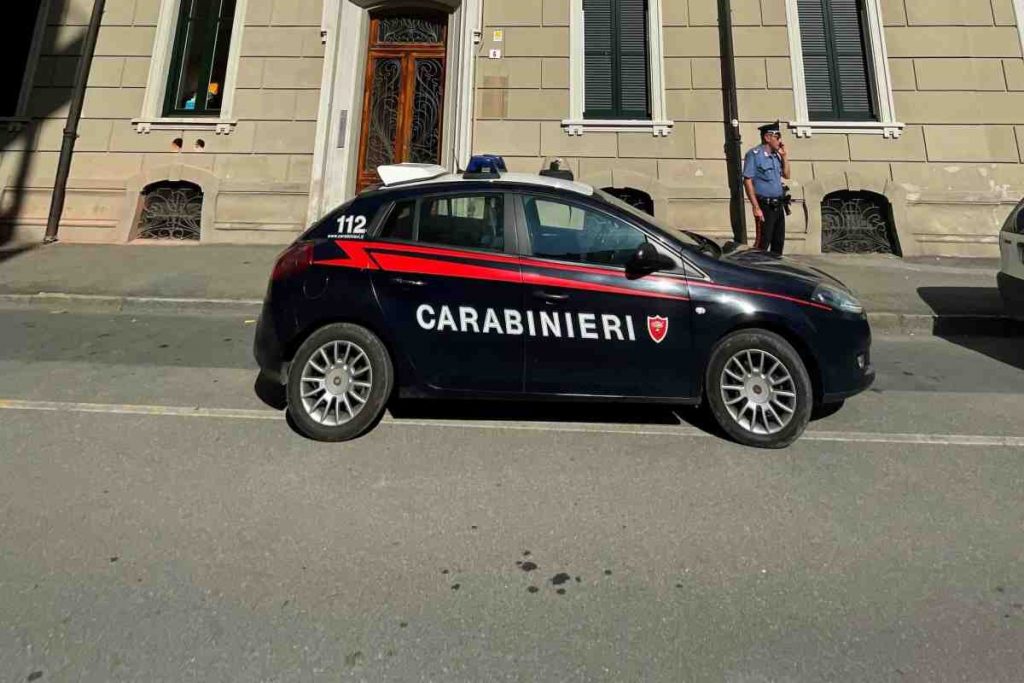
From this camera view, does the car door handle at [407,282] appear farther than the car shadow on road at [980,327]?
No

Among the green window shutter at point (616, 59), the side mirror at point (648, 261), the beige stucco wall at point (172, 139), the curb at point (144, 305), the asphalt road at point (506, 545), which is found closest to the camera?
the asphalt road at point (506, 545)

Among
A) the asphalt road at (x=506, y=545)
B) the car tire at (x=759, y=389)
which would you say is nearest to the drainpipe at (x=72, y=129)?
the asphalt road at (x=506, y=545)

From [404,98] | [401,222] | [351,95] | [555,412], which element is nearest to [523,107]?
[404,98]

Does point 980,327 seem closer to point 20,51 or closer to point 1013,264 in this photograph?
point 1013,264

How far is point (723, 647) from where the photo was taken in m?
2.04

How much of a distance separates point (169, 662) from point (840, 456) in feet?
11.9

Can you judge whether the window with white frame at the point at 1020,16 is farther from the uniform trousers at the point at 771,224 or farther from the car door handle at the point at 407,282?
the car door handle at the point at 407,282

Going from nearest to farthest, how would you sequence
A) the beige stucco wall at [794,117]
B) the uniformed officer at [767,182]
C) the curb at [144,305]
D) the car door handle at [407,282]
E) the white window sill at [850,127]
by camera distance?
the car door handle at [407,282] → the curb at [144,305] → the uniformed officer at [767,182] → the beige stucco wall at [794,117] → the white window sill at [850,127]

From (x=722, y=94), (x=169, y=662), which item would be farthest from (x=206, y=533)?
(x=722, y=94)

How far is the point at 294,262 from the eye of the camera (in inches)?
155

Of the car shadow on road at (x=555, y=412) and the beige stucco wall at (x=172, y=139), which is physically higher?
the beige stucco wall at (x=172, y=139)

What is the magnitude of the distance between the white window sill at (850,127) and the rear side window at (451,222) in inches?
351

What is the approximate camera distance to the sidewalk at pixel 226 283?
6.76m

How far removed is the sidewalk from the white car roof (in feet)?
13.3
